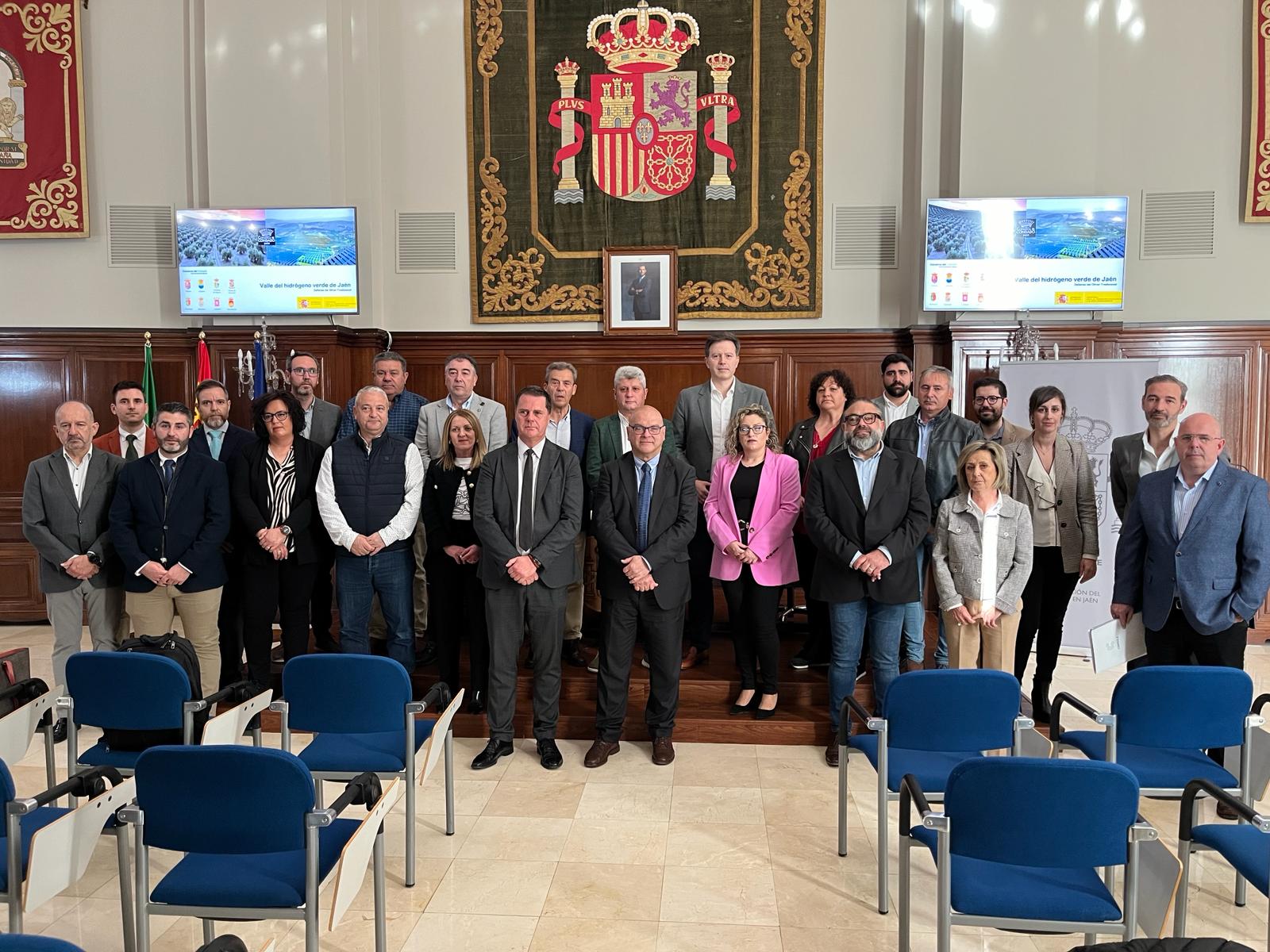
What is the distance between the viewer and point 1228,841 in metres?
Answer: 2.41

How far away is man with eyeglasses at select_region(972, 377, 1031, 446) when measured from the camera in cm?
449

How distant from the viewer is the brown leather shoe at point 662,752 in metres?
4.19

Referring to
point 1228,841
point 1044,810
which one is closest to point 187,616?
point 1044,810

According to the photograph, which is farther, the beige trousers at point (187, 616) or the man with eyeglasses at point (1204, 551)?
the beige trousers at point (187, 616)

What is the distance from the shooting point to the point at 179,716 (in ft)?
9.94

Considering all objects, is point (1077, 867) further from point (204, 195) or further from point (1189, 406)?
point (204, 195)

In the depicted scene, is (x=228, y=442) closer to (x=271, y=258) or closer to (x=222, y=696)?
(x=222, y=696)

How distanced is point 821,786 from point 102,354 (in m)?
6.45

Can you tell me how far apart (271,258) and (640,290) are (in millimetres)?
2795

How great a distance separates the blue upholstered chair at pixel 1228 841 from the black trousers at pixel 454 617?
10.0 ft

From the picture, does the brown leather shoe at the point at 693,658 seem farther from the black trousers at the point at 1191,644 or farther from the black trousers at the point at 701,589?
the black trousers at the point at 1191,644

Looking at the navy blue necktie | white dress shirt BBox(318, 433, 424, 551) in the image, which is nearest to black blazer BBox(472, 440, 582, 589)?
the navy blue necktie

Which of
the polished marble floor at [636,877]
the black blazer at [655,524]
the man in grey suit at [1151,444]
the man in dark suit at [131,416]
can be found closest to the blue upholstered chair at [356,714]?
the polished marble floor at [636,877]

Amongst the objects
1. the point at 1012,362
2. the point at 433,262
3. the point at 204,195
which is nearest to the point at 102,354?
the point at 204,195
